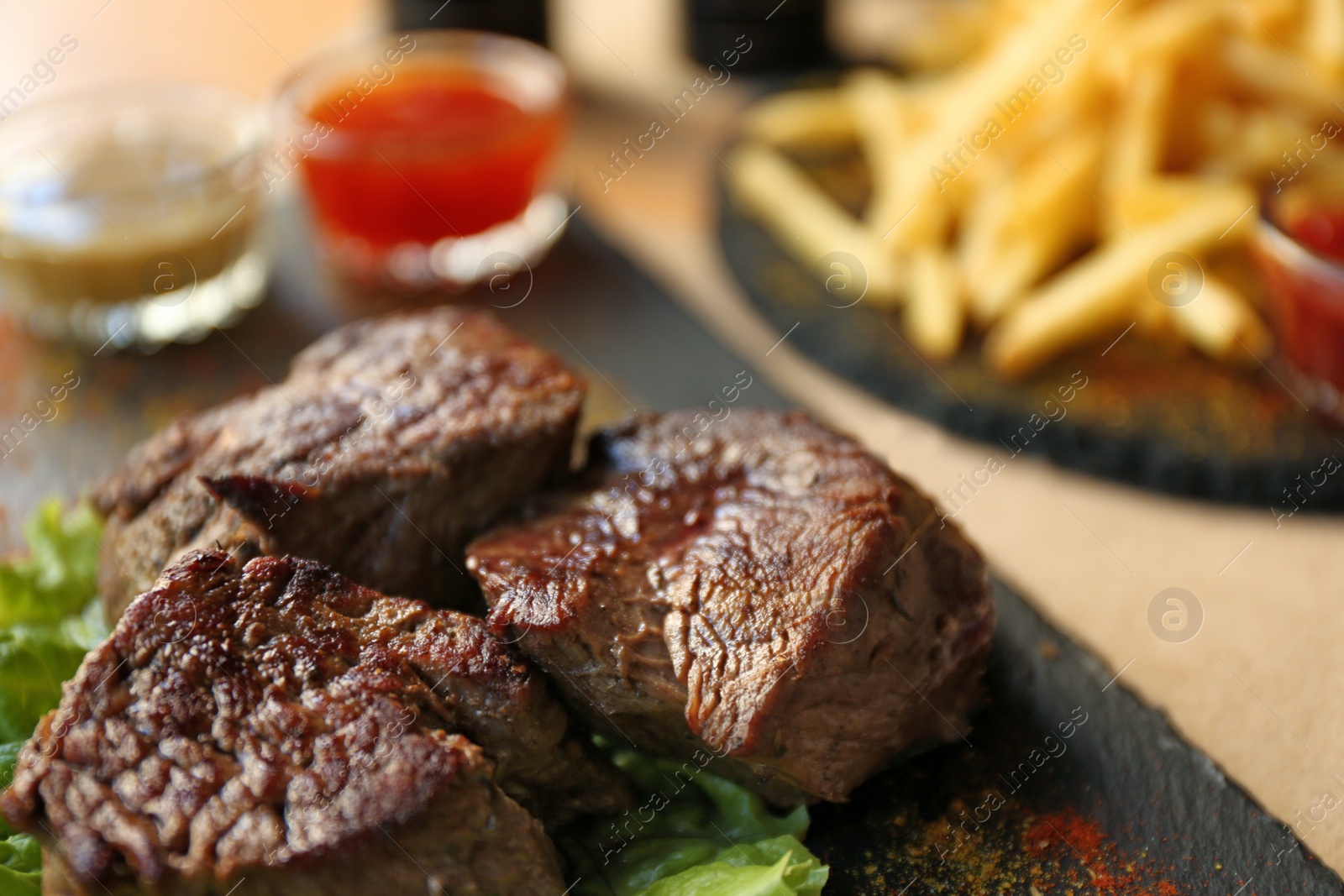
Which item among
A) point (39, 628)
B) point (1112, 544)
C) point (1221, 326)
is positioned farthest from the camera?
point (1221, 326)

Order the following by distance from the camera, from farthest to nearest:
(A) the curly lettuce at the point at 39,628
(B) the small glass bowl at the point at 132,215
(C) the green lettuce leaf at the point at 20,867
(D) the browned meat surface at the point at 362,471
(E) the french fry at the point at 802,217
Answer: (E) the french fry at the point at 802,217, (B) the small glass bowl at the point at 132,215, (D) the browned meat surface at the point at 362,471, (A) the curly lettuce at the point at 39,628, (C) the green lettuce leaf at the point at 20,867

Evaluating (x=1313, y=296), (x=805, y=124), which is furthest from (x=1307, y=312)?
(x=805, y=124)

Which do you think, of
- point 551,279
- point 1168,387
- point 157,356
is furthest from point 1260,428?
point 157,356

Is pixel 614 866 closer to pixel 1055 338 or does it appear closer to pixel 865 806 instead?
pixel 865 806

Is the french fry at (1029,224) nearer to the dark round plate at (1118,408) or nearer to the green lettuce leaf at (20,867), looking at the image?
the dark round plate at (1118,408)

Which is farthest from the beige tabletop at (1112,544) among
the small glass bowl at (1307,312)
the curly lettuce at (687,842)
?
the curly lettuce at (687,842)

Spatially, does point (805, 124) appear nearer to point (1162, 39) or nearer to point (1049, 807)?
point (1162, 39)

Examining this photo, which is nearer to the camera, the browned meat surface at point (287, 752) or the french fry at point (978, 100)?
the browned meat surface at point (287, 752)
